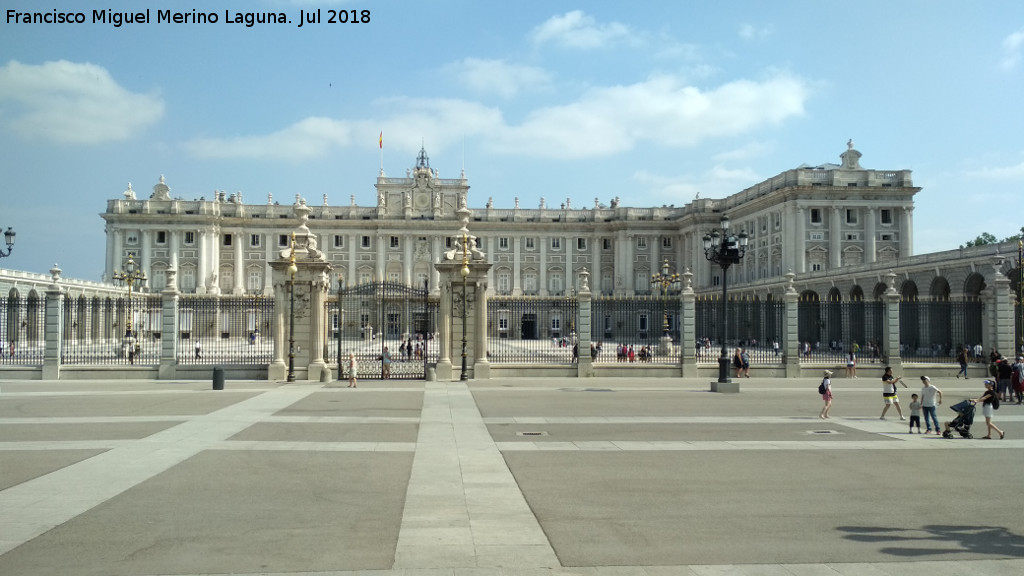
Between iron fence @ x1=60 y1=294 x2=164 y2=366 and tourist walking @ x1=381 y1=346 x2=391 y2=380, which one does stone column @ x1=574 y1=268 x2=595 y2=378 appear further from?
iron fence @ x1=60 y1=294 x2=164 y2=366

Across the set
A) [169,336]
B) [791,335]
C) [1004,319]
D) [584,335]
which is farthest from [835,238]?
[169,336]

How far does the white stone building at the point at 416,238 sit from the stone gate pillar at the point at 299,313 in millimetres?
64276

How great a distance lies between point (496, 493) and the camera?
33.3 ft

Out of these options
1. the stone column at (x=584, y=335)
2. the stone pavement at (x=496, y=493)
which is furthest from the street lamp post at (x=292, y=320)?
the stone column at (x=584, y=335)

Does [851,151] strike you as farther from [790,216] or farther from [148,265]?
[148,265]

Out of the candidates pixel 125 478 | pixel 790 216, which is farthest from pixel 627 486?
pixel 790 216

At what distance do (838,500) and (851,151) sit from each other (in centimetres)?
7690

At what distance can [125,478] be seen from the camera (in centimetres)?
1094

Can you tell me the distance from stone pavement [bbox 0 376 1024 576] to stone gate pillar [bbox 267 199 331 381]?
8150 mm

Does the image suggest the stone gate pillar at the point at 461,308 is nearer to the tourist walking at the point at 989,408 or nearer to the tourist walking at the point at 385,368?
the tourist walking at the point at 385,368

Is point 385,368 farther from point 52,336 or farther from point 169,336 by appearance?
point 52,336

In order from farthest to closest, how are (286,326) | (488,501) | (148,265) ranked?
(148,265) < (286,326) < (488,501)

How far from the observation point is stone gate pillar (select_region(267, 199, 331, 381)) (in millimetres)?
27359

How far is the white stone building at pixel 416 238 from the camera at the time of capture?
9788 centimetres
